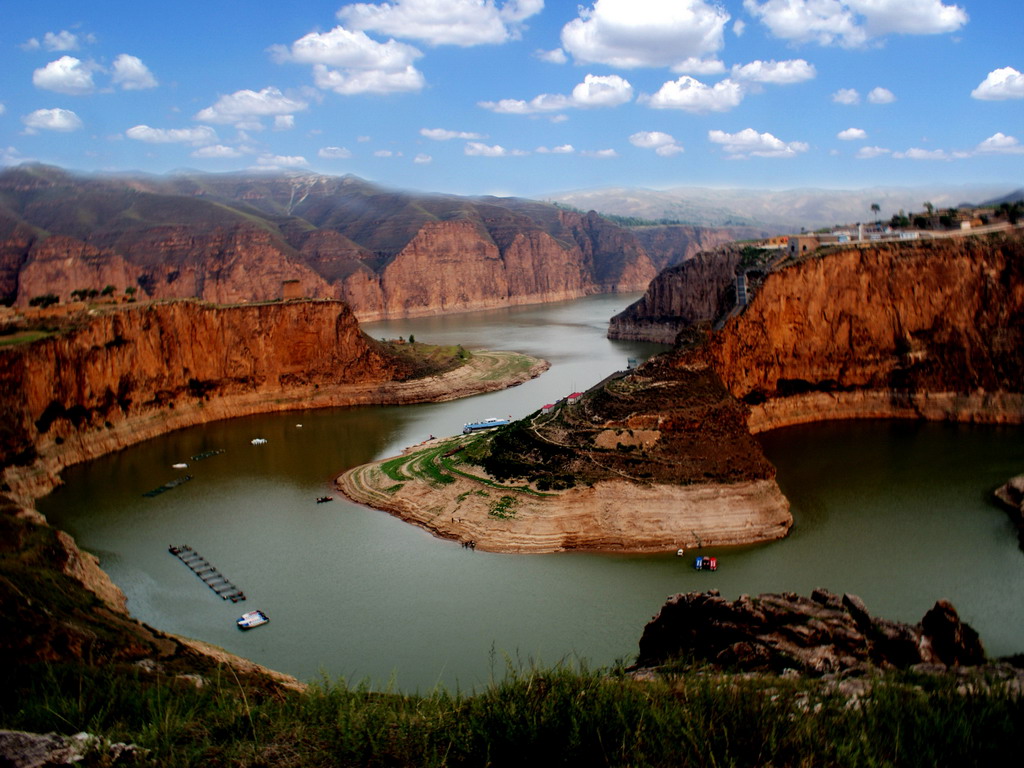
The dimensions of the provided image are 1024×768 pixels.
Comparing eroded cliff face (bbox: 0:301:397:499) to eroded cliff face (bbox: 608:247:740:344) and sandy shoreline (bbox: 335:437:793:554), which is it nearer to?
sandy shoreline (bbox: 335:437:793:554)

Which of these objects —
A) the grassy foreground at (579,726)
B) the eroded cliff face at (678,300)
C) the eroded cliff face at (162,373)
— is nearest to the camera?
the grassy foreground at (579,726)

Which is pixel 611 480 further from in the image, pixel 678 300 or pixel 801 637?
pixel 678 300

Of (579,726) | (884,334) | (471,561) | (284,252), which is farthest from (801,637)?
(284,252)

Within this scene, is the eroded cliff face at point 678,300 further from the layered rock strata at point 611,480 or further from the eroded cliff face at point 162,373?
the layered rock strata at point 611,480

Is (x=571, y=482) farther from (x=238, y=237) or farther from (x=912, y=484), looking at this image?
(x=238, y=237)

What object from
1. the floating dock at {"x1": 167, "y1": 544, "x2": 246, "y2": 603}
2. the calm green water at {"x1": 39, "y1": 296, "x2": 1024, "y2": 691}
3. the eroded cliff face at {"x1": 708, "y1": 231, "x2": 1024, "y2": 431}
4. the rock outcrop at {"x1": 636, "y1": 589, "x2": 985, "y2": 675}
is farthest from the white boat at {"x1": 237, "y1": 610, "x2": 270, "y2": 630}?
the eroded cliff face at {"x1": 708, "y1": 231, "x2": 1024, "y2": 431}

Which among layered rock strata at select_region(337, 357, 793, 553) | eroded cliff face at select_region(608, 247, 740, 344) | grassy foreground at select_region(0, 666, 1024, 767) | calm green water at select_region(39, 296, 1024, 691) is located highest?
eroded cliff face at select_region(608, 247, 740, 344)

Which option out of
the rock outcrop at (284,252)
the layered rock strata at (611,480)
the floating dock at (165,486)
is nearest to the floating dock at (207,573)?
the layered rock strata at (611,480)
